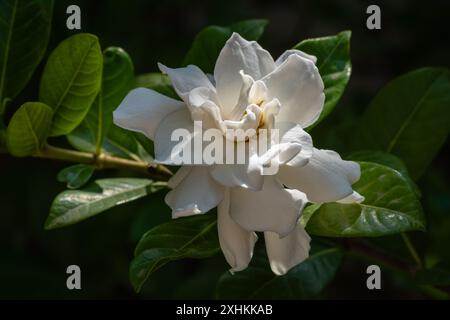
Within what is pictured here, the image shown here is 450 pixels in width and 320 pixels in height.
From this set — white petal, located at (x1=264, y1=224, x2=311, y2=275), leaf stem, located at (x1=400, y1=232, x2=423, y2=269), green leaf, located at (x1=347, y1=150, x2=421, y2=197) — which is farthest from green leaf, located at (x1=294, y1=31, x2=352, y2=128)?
leaf stem, located at (x1=400, y1=232, x2=423, y2=269)

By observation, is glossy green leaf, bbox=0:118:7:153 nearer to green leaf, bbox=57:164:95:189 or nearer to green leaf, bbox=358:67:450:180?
green leaf, bbox=57:164:95:189

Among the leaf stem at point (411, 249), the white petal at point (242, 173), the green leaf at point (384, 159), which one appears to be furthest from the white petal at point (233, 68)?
the leaf stem at point (411, 249)

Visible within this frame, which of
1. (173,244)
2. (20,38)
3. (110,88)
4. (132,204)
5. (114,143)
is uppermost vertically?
(20,38)

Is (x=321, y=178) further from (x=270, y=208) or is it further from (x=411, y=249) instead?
(x=411, y=249)

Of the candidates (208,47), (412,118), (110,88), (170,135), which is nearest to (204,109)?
(170,135)

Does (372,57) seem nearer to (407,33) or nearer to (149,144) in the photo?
(407,33)

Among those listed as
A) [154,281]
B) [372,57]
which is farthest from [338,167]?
[372,57]
